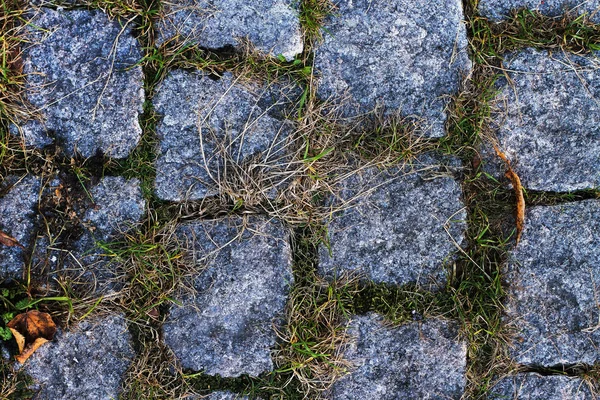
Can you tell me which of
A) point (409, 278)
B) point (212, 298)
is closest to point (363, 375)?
point (409, 278)

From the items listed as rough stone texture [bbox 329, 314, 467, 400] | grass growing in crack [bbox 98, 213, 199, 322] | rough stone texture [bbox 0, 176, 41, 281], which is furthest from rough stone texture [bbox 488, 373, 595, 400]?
rough stone texture [bbox 0, 176, 41, 281]

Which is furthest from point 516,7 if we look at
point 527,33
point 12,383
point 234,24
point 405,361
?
point 12,383

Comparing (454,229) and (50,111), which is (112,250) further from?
(454,229)

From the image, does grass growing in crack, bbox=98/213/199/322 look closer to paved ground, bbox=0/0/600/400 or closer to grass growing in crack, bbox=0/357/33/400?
paved ground, bbox=0/0/600/400

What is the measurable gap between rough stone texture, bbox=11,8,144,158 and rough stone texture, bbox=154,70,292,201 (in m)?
0.14

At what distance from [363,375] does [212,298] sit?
735 millimetres

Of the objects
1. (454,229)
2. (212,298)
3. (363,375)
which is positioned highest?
(454,229)

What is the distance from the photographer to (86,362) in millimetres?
2492

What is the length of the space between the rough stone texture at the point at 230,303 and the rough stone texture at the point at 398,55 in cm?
74

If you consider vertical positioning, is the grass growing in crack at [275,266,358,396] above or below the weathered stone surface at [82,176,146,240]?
below

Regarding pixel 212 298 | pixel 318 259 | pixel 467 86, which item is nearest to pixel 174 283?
pixel 212 298

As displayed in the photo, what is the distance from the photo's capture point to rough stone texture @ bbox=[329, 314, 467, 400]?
100 inches

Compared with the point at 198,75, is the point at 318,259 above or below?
below

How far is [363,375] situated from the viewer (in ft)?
8.35
